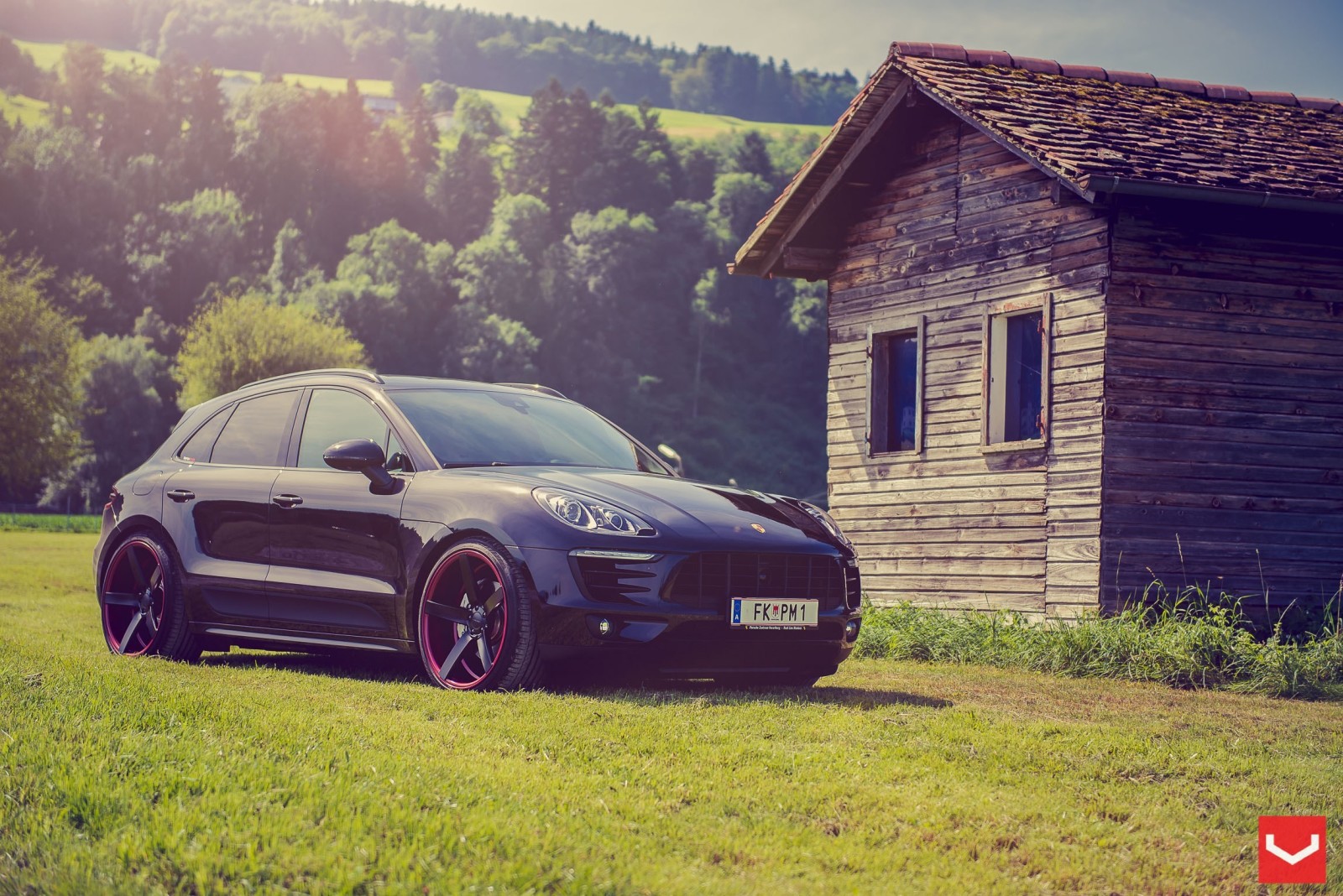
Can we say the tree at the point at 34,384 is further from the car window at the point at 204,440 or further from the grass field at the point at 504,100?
the grass field at the point at 504,100

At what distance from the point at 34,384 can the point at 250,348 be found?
17339mm

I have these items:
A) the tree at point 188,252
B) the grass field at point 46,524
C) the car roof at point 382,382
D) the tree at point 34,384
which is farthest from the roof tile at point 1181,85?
the tree at point 188,252

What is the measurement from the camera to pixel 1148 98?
50.5ft

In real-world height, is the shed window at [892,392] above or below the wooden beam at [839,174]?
below

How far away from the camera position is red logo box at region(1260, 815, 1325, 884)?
4.69m

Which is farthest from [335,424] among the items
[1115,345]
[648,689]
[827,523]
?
[1115,345]

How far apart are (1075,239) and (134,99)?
4219 inches

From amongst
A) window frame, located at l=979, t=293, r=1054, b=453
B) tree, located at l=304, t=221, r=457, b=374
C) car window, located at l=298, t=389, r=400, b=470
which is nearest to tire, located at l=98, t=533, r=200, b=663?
car window, located at l=298, t=389, r=400, b=470

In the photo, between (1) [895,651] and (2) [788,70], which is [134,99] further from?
(1) [895,651]

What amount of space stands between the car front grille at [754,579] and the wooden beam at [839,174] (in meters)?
8.69

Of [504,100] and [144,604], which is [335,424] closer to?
[144,604]

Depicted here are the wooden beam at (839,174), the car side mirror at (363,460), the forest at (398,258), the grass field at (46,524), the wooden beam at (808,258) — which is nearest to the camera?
the car side mirror at (363,460)

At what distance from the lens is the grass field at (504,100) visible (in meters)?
140

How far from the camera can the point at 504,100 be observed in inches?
6668
